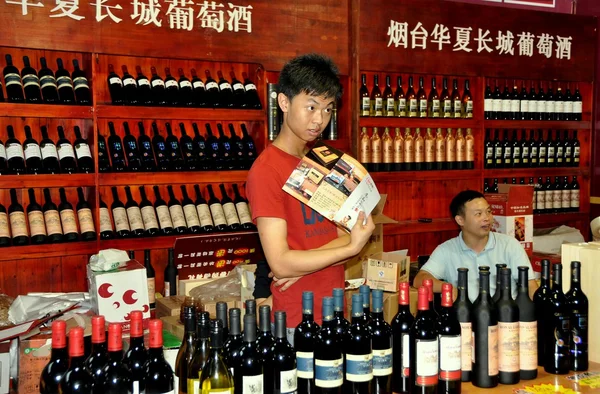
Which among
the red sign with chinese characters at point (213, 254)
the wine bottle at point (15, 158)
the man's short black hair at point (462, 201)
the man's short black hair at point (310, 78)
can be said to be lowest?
the red sign with chinese characters at point (213, 254)

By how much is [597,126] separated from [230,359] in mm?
5106

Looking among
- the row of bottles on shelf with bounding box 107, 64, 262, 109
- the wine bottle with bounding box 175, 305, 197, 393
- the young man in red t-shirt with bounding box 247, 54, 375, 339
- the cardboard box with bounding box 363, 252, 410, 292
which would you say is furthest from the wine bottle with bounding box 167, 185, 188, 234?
the wine bottle with bounding box 175, 305, 197, 393

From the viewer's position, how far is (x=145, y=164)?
3982 mm

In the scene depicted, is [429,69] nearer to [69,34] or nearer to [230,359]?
[69,34]

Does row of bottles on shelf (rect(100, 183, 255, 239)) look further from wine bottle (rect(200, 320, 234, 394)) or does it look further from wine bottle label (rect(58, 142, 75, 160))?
wine bottle (rect(200, 320, 234, 394))

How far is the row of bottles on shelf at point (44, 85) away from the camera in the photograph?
3.63 meters

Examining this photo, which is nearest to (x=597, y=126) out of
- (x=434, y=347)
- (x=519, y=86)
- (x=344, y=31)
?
(x=519, y=86)

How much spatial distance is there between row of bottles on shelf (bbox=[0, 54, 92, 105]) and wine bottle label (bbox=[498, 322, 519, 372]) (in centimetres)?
279

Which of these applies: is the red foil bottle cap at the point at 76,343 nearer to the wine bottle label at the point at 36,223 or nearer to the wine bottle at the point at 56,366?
the wine bottle at the point at 56,366

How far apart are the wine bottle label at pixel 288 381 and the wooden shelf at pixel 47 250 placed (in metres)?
2.48

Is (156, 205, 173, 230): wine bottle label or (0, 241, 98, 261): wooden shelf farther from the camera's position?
(156, 205, 173, 230): wine bottle label

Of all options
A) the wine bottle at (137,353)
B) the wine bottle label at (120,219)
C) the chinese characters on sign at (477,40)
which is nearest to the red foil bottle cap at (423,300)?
the wine bottle at (137,353)

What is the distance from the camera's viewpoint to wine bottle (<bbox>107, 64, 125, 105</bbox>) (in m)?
3.89

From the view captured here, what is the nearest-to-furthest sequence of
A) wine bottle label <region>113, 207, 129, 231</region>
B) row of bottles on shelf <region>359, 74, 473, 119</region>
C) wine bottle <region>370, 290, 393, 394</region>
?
wine bottle <region>370, 290, 393, 394</region>
wine bottle label <region>113, 207, 129, 231</region>
row of bottles on shelf <region>359, 74, 473, 119</region>
